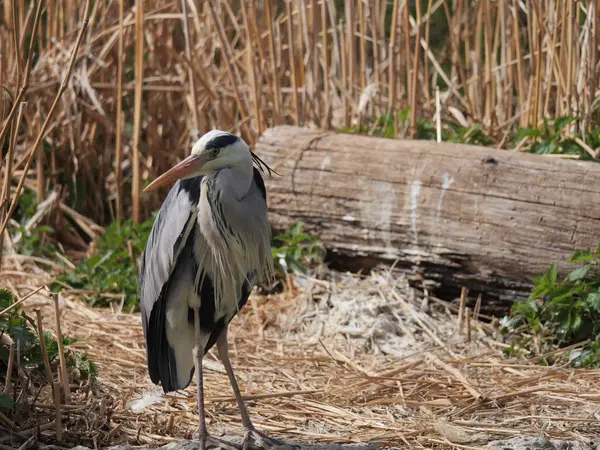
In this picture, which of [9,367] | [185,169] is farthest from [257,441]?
[185,169]

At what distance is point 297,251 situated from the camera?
466 centimetres

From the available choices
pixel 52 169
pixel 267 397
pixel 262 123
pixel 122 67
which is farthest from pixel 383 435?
pixel 52 169

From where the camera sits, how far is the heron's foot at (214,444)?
293 cm

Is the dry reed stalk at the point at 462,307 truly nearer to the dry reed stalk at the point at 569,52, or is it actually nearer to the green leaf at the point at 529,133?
the green leaf at the point at 529,133

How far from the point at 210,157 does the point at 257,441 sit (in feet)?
3.31

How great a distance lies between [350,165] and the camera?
4562 mm

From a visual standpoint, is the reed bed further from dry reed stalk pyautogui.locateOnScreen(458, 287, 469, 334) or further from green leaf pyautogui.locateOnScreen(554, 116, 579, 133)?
dry reed stalk pyautogui.locateOnScreen(458, 287, 469, 334)

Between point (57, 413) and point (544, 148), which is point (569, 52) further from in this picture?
point (57, 413)

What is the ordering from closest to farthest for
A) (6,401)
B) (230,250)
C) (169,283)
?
(6,401), (230,250), (169,283)

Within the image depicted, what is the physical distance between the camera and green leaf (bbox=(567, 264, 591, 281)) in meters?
3.90

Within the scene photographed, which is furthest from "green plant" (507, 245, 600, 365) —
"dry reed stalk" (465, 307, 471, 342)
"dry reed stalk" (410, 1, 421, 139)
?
"dry reed stalk" (410, 1, 421, 139)

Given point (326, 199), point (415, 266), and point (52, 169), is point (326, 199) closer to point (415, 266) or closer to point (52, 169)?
point (415, 266)

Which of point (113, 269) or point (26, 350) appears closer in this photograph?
point (26, 350)

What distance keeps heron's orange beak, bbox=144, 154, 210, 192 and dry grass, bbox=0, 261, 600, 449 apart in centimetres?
84
